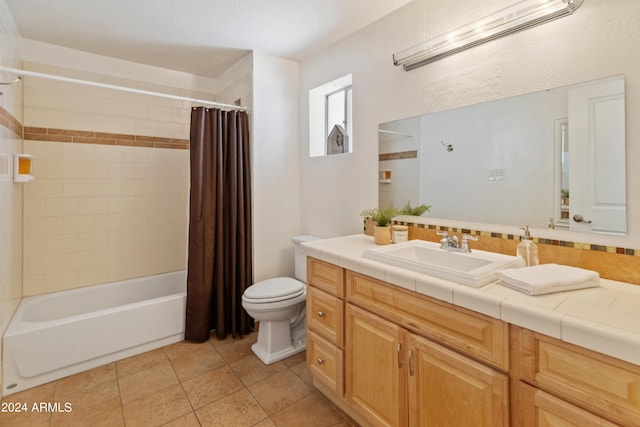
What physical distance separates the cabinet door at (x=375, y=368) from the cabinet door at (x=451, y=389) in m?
0.06

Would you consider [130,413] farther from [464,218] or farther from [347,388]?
[464,218]

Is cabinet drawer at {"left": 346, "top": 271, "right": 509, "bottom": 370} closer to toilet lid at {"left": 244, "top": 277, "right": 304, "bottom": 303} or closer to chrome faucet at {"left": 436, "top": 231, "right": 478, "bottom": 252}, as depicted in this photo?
chrome faucet at {"left": 436, "top": 231, "right": 478, "bottom": 252}

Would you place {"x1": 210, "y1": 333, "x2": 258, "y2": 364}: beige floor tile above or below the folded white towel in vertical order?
below

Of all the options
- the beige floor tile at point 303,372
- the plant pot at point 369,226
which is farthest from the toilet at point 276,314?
the plant pot at point 369,226

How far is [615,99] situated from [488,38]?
24.0 inches

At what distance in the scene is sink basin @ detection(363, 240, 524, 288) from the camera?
1.11 metres

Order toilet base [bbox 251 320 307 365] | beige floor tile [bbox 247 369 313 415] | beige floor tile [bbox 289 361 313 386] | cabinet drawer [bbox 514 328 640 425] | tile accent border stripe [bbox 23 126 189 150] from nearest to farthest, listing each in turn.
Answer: cabinet drawer [bbox 514 328 640 425]
beige floor tile [bbox 247 369 313 415]
beige floor tile [bbox 289 361 313 386]
toilet base [bbox 251 320 307 365]
tile accent border stripe [bbox 23 126 189 150]

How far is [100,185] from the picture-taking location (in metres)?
2.70

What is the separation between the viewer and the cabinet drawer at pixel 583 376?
75 cm

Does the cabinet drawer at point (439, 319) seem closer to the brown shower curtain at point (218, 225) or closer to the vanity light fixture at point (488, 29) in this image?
the vanity light fixture at point (488, 29)

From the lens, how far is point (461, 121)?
1.65 metres

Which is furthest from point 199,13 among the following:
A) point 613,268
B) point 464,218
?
point 613,268

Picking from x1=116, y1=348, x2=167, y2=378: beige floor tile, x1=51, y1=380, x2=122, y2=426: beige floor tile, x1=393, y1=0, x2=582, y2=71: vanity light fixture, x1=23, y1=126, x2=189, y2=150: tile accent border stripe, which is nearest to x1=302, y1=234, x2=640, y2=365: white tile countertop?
x1=393, y1=0, x2=582, y2=71: vanity light fixture

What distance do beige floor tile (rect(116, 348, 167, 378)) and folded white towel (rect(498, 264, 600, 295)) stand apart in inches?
88.3
